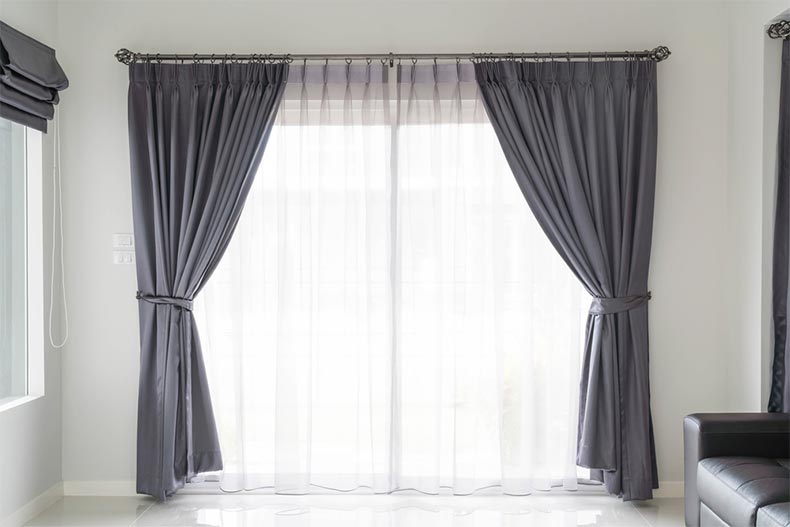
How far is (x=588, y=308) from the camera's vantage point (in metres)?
3.81

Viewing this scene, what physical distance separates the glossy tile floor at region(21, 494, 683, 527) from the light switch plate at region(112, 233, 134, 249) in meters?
1.40

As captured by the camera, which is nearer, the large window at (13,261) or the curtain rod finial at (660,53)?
the large window at (13,261)

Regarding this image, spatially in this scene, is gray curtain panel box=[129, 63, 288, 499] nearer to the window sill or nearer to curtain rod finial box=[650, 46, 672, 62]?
the window sill

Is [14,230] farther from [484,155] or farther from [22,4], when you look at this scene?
[484,155]

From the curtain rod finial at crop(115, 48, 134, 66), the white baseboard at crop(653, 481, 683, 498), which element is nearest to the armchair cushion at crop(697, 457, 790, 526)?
the white baseboard at crop(653, 481, 683, 498)

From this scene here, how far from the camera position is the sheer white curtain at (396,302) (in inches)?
149

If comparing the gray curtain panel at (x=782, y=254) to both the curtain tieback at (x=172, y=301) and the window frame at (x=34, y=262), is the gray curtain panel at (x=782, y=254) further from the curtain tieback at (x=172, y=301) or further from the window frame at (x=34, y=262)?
the window frame at (x=34, y=262)

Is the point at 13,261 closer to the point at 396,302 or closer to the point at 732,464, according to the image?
the point at 396,302

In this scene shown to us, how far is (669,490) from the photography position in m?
3.83

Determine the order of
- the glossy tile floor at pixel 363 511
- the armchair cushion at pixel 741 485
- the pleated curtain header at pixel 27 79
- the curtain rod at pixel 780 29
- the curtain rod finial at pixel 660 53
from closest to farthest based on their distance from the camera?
the armchair cushion at pixel 741 485, the pleated curtain header at pixel 27 79, the curtain rod at pixel 780 29, the glossy tile floor at pixel 363 511, the curtain rod finial at pixel 660 53

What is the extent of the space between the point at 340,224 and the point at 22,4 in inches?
76.8

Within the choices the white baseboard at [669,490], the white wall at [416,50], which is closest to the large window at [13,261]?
the white wall at [416,50]

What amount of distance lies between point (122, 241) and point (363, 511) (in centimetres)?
198

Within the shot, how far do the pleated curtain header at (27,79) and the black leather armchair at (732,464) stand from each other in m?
3.56
